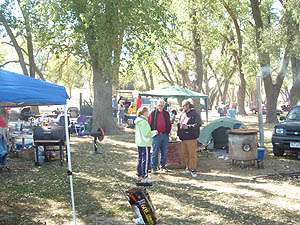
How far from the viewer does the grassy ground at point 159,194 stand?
7.39m

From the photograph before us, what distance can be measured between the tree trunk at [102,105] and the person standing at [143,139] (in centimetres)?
1034

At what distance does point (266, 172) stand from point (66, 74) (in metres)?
50.2

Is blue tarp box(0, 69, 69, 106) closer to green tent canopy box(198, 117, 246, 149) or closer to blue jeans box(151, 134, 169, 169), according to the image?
blue jeans box(151, 134, 169, 169)

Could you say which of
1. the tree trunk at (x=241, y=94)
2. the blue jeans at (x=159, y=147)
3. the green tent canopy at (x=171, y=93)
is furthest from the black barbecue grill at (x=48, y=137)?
the tree trunk at (x=241, y=94)

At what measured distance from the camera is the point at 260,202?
331 inches

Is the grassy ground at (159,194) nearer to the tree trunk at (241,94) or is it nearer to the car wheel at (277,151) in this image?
the car wheel at (277,151)

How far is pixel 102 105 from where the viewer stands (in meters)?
20.7

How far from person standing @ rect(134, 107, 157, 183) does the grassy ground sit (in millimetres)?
341

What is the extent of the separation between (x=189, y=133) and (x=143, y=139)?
1.46m

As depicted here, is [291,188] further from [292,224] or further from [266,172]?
[292,224]

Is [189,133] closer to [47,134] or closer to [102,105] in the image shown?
[47,134]

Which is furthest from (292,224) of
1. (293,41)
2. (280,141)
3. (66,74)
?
(66,74)

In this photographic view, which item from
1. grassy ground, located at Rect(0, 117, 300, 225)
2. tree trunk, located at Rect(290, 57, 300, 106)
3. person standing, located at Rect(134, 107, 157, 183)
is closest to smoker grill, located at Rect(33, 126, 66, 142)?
grassy ground, located at Rect(0, 117, 300, 225)

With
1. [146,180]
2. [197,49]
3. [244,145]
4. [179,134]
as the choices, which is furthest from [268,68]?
[146,180]
